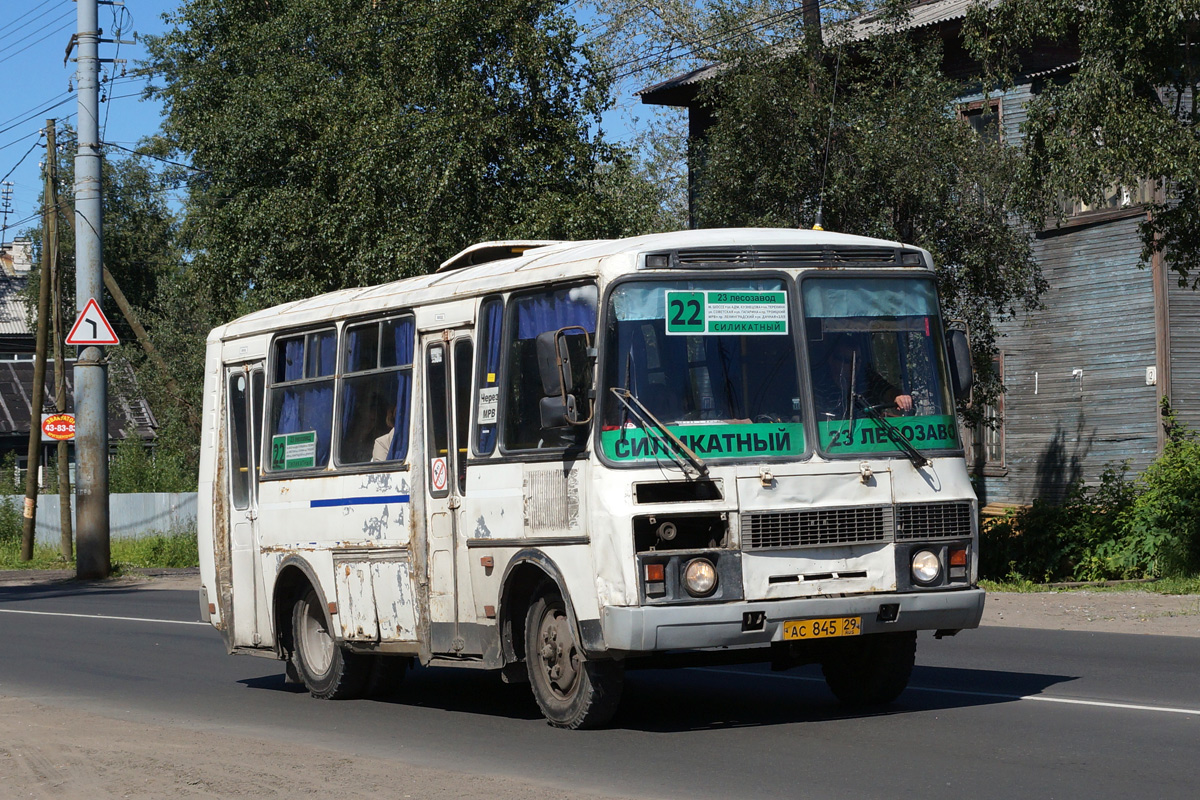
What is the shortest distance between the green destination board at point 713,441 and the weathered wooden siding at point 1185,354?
20.0 meters

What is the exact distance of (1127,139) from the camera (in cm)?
1789

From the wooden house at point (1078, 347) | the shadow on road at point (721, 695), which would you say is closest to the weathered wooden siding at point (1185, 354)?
the wooden house at point (1078, 347)

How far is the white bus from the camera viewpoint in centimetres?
884

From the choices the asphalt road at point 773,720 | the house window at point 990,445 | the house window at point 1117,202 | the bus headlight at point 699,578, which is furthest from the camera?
the house window at point 990,445

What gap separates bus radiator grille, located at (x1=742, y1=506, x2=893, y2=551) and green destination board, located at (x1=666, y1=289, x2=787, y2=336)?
107cm

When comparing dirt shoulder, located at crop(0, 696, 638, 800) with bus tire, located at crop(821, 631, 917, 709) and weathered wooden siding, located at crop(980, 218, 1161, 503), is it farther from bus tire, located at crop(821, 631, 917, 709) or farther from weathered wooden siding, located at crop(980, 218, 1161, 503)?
weathered wooden siding, located at crop(980, 218, 1161, 503)

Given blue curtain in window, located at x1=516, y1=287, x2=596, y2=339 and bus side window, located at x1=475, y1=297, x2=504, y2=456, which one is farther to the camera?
bus side window, located at x1=475, y1=297, x2=504, y2=456

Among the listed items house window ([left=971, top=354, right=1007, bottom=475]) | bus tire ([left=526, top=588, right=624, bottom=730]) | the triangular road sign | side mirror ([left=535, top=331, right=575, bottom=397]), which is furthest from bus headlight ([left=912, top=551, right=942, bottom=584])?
house window ([left=971, top=354, right=1007, bottom=475])

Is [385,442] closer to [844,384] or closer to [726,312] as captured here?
[726,312]

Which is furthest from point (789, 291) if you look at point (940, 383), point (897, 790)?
point (897, 790)

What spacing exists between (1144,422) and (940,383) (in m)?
19.4

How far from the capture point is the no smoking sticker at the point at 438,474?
1048 centimetres

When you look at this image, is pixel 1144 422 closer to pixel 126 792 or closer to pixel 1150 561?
pixel 1150 561

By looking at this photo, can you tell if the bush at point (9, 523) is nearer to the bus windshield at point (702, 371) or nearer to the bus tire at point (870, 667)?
the bus tire at point (870, 667)
